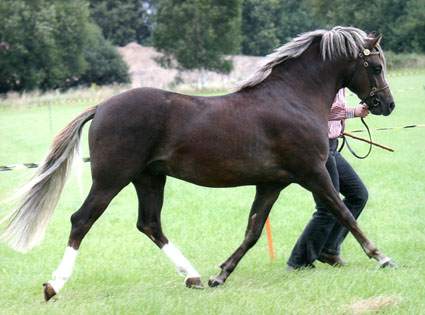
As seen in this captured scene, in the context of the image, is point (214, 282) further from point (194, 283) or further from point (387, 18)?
point (387, 18)

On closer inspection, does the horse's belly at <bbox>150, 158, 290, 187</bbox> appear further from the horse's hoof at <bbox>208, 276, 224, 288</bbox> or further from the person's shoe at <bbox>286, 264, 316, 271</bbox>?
the person's shoe at <bbox>286, 264, 316, 271</bbox>

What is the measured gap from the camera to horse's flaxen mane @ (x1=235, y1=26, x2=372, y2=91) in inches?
195

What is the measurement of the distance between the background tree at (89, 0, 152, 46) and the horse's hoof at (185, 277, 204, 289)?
61085 mm

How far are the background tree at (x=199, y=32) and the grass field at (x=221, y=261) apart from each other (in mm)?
37817

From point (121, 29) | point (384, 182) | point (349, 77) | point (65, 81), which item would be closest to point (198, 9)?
point (65, 81)

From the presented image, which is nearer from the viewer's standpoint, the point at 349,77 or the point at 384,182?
the point at 349,77

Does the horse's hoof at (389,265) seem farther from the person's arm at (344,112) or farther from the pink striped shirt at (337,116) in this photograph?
the person's arm at (344,112)

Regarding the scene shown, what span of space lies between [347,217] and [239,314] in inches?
51.3

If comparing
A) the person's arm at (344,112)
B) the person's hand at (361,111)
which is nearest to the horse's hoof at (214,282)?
the person's arm at (344,112)

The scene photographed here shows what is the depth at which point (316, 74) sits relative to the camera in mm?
4977

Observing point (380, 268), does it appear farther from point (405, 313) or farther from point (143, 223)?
point (143, 223)

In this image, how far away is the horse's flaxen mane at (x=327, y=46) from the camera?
4.95 meters

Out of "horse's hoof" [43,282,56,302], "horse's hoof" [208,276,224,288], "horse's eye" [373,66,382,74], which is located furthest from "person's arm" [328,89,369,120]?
"horse's hoof" [43,282,56,302]

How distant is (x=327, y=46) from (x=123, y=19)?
66441 mm
